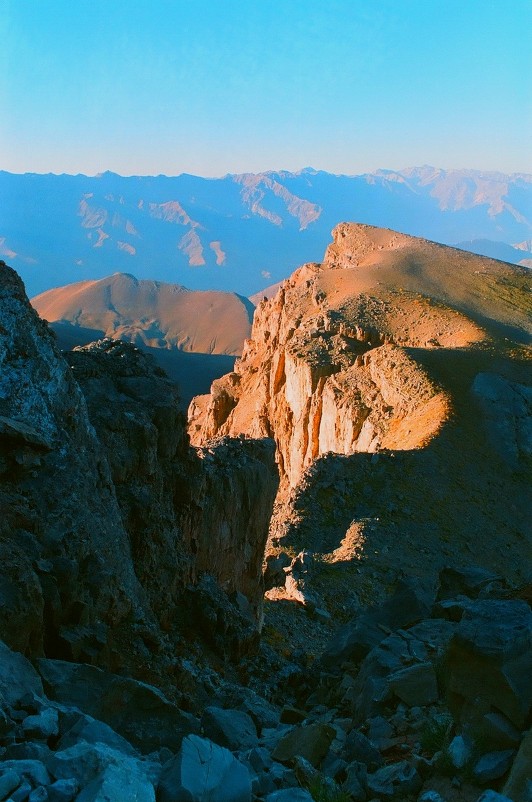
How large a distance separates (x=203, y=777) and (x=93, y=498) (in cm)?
639

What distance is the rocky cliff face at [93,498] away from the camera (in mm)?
10617

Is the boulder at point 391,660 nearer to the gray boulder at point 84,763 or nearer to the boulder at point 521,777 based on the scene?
the boulder at point 521,777

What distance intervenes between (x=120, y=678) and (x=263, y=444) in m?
11.8

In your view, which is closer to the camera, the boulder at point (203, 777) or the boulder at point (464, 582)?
the boulder at point (203, 777)

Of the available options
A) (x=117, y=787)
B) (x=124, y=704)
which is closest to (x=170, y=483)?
(x=124, y=704)

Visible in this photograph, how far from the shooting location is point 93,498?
12617mm

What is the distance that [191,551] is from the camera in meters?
17.3

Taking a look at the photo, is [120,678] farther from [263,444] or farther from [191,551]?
[263,444]

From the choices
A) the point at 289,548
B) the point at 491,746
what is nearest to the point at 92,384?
the point at 491,746

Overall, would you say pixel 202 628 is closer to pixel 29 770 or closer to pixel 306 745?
pixel 306 745


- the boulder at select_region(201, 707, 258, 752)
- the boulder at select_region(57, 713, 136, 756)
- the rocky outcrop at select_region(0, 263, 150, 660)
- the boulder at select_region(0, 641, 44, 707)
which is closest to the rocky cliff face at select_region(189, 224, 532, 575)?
the rocky outcrop at select_region(0, 263, 150, 660)

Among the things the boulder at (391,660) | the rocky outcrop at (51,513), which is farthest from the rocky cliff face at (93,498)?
the boulder at (391,660)

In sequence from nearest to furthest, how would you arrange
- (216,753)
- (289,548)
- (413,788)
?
(216,753)
(413,788)
(289,548)

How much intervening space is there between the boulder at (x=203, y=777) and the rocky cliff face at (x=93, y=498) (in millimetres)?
3249
